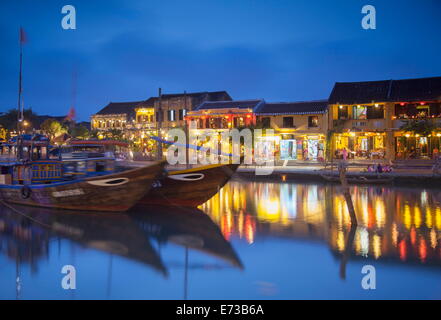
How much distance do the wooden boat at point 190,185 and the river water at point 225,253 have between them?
20.1 inches

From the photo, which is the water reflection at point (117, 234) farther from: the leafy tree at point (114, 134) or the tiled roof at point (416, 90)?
the leafy tree at point (114, 134)

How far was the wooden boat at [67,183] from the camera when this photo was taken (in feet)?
48.4

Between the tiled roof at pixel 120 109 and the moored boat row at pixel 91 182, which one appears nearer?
the moored boat row at pixel 91 182

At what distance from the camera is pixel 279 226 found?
1401 centimetres

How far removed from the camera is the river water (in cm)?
860

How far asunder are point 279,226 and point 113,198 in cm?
621

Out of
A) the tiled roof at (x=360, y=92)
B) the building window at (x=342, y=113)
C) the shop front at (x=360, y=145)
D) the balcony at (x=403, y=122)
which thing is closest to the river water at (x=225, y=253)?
the balcony at (x=403, y=122)

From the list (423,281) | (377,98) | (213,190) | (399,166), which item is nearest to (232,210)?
(213,190)

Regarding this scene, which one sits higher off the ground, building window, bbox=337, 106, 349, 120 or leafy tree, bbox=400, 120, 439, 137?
building window, bbox=337, 106, 349, 120

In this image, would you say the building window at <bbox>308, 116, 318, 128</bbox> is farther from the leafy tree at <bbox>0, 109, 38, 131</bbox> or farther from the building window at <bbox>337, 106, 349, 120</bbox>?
the leafy tree at <bbox>0, 109, 38, 131</bbox>

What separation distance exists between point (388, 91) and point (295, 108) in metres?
8.35

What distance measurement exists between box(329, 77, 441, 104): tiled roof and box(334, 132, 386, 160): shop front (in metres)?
2.90

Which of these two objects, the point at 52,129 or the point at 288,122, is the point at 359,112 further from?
the point at 52,129

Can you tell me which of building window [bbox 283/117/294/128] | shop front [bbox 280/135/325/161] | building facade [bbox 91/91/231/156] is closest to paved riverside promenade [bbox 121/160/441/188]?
shop front [bbox 280/135/325/161]
